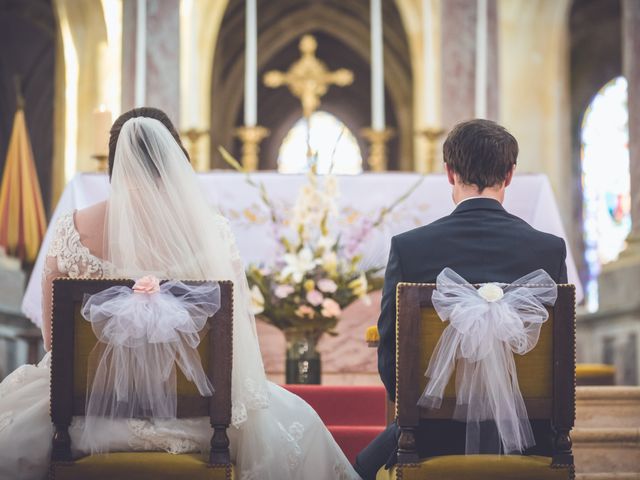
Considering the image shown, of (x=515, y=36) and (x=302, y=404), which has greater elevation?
(x=515, y=36)

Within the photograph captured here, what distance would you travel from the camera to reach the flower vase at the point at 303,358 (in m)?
5.24

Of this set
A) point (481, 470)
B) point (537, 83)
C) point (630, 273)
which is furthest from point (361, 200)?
point (537, 83)

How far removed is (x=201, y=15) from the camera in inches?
553

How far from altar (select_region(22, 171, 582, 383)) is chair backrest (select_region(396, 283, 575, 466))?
110 inches

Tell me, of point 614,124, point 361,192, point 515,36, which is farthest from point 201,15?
point 361,192

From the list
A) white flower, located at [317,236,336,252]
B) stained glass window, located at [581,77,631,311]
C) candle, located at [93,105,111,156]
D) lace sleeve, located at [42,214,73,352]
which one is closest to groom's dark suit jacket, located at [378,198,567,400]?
lace sleeve, located at [42,214,73,352]

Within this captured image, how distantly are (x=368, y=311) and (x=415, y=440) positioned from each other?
2960 mm

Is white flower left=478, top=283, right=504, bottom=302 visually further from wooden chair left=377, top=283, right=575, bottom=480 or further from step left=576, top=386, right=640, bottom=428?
step left=576, top=386, right=640, bottom=428

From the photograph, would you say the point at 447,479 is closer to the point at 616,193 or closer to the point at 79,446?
the point at 79,446

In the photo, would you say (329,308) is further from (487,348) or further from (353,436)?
(487,348)

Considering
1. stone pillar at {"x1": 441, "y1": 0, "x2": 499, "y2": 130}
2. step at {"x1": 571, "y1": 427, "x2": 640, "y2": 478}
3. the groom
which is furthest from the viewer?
stone pillar at {"x1": 441, "y1": 0, "x2": 499, "y2": 130}

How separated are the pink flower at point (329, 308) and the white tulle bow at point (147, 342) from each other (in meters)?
2.01

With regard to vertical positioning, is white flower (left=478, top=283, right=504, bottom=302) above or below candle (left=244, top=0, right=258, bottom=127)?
below

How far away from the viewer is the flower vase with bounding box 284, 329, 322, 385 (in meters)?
5.24
